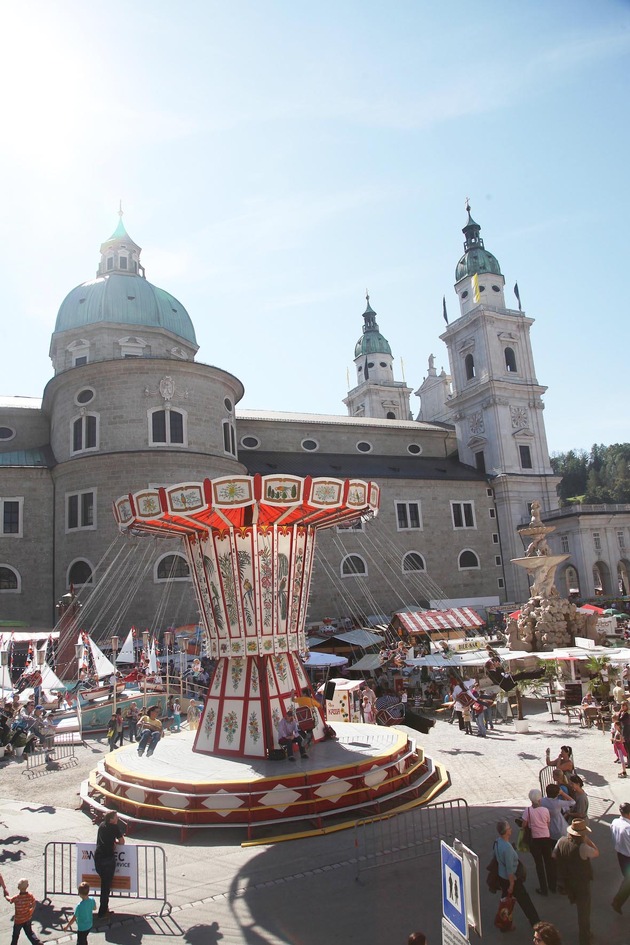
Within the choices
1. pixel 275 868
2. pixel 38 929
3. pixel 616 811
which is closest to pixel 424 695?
pixel 616 811

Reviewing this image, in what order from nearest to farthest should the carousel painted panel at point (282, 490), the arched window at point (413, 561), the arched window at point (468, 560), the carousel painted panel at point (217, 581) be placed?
the carousel painted panel at point (282, 490) → the carousel painted panel at point (217, 581) → the arched window at point (413, 561) → the arched window at point (468, 560)

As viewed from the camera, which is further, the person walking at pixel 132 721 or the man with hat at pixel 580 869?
the person walking at pixel 132 721

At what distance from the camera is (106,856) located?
7625 mm

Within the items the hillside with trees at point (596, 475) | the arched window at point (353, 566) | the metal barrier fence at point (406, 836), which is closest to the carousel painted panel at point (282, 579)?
the metal barrier fence at point (406, 836)

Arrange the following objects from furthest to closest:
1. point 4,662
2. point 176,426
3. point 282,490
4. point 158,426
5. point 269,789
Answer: point 176,426 → point 158,426 → point 4,662 → point 282,490 → point 269,789

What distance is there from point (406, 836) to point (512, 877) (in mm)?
2819

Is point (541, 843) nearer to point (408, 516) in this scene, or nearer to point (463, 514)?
point (408, 516)

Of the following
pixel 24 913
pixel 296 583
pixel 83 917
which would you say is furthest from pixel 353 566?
pixel 24 913

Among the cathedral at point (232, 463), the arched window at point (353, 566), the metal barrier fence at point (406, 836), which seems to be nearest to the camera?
the metal barrier fence at point (406, 836)

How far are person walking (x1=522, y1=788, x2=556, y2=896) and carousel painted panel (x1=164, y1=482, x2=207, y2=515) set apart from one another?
7.32 meters

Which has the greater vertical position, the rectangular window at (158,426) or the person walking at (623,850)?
the rectangular window at (158,426)

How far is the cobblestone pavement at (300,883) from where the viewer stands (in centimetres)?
689

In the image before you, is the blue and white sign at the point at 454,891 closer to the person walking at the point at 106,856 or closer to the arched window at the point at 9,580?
the person walking at the point at 106,856

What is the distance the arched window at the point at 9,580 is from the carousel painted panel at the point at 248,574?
799 inches
